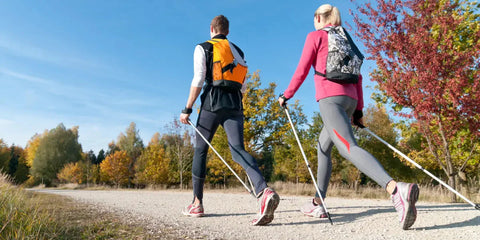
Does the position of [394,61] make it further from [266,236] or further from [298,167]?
[298,167]

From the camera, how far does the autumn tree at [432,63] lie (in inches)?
315

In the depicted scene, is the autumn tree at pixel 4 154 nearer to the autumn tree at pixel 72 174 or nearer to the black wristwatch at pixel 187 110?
the autumn tree at pixel 72 174

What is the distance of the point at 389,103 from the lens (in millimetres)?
11367

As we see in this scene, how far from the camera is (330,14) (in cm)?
340

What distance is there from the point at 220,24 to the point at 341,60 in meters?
1.71

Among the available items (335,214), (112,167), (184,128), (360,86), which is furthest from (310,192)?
(112,167)

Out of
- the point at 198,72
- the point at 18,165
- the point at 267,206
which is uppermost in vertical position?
the point at 198,72

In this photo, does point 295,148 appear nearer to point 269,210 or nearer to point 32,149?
point 269,210

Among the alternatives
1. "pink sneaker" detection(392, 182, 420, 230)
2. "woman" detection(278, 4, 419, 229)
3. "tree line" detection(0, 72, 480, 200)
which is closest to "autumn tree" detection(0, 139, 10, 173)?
"tree line" detection(0, 72, 480, 200)

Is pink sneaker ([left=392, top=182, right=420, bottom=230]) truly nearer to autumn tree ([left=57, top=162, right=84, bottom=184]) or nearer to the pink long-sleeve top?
the pink long-sleeve top

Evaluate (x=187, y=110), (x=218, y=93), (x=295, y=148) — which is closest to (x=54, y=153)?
(x=295, y=148)

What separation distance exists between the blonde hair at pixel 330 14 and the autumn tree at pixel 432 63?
584 cm

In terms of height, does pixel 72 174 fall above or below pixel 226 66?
below

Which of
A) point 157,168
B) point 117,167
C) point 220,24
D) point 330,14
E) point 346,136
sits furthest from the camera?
point 117,167
